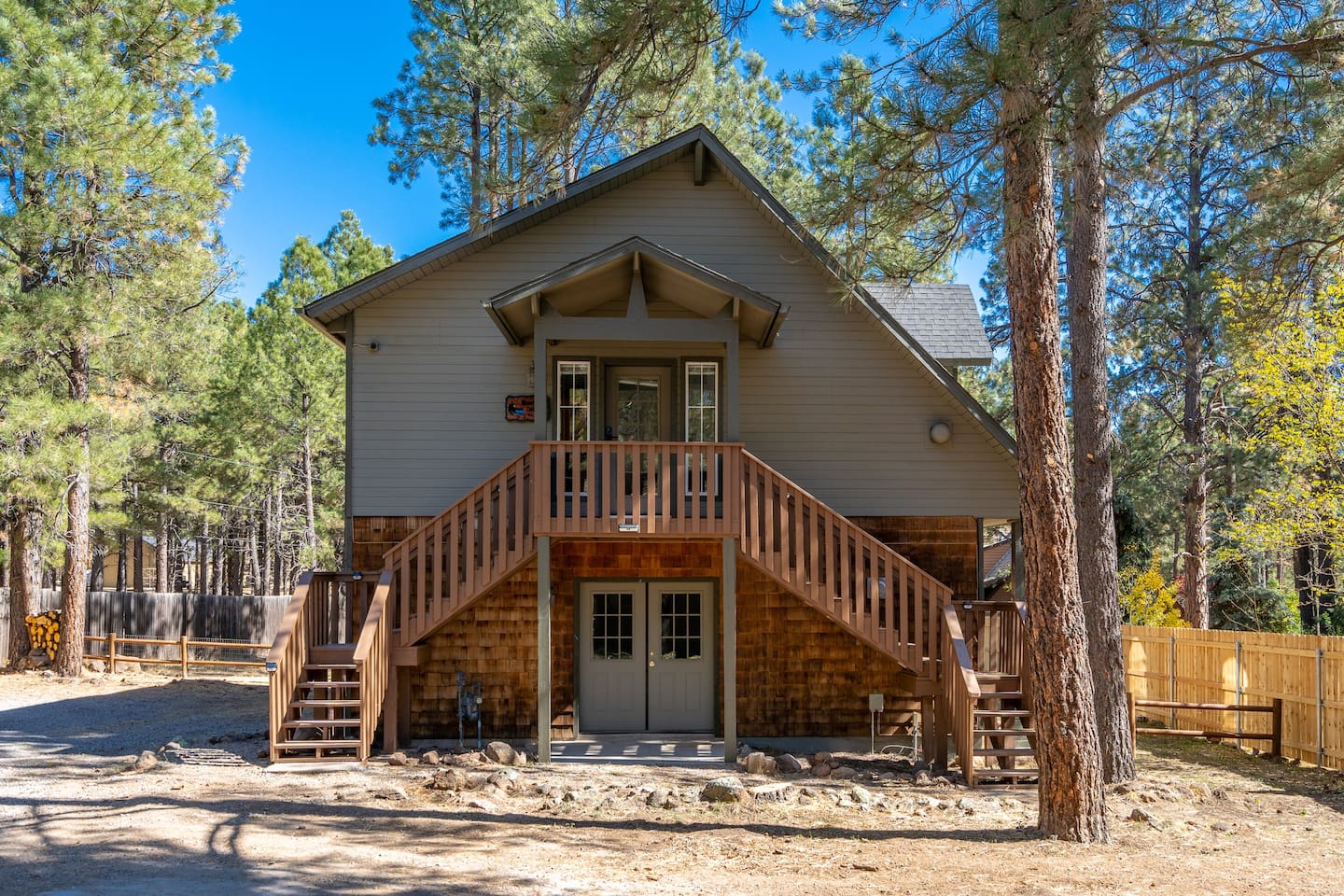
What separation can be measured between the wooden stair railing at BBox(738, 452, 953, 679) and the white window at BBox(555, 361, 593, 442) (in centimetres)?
242

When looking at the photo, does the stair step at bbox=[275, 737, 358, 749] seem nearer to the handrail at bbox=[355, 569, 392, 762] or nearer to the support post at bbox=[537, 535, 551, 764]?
the handrail at bbox=[355, 569, 392, 762]

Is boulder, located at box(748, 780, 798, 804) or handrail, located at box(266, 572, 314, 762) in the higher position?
handrail, located at box(266, 572, 314, 762)

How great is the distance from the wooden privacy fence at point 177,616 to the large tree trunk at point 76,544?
16.5 feet

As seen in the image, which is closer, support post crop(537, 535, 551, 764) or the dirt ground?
the dirt ground

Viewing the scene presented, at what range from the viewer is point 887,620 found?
11.8 meters

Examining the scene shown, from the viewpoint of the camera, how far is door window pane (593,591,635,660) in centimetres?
1338

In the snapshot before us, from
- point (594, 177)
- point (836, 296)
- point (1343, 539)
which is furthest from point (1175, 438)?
point (594, 177)

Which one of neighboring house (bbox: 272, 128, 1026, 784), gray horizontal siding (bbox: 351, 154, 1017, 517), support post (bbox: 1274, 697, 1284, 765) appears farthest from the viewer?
gray horizontal siding (bbox: 351, 154, 1017, 517)

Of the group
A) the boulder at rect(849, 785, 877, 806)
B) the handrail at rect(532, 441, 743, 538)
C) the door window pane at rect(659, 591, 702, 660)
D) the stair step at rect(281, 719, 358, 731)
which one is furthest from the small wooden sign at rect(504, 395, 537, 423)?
the boulder at rect(849, 785, 877, 806)

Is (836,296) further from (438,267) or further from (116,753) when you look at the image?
(116,753)

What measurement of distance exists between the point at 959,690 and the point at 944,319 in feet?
21.8

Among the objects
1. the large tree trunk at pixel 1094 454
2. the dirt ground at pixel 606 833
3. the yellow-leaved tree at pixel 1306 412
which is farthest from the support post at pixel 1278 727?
the yellow-leaved tree at pixel 1306 412

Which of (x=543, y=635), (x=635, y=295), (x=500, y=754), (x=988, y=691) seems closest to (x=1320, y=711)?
(x=988, y=691)

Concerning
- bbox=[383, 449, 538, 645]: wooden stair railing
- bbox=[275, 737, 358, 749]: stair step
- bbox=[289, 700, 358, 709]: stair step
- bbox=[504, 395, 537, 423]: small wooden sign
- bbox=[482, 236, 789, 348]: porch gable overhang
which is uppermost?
bbox=[482, 236, 789, 348]: porch gable overhang
